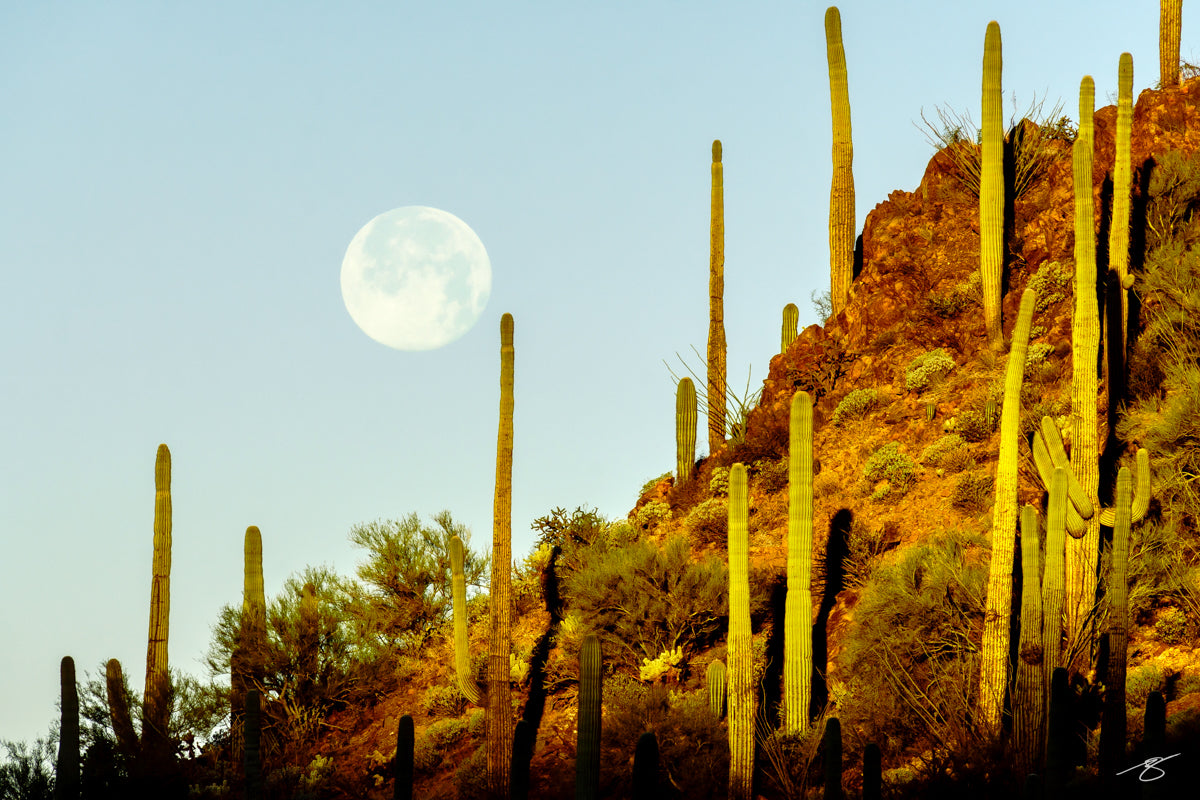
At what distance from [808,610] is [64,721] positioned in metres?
9.85

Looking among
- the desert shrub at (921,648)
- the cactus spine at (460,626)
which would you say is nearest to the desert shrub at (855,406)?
the desert shrub at (921,648)

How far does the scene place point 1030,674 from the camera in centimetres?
1338

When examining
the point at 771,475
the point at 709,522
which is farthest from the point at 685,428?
the point at 709,522

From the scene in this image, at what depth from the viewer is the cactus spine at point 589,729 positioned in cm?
1190

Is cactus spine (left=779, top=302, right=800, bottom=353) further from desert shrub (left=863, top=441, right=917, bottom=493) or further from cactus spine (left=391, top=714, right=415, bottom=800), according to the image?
cactus spine (left=391, top=714, right=415, bottom=800)

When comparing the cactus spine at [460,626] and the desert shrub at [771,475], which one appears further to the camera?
the desert shrub at [771,475]

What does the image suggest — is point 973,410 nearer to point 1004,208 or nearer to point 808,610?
point 1004,208

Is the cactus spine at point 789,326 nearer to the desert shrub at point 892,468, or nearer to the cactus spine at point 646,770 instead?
the desert shrub at point 892,468

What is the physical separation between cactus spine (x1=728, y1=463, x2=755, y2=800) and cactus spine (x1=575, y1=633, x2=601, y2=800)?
223cm

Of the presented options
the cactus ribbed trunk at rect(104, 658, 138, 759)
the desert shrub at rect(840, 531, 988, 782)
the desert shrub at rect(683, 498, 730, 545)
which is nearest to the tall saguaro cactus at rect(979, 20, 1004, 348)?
the desert shrub at rect(683, 498, 730, 545)

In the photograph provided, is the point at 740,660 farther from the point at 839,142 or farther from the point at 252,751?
the point at 839,142

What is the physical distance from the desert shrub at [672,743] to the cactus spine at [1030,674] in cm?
374

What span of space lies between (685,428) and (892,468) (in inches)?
171

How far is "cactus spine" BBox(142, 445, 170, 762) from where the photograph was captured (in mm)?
19141
